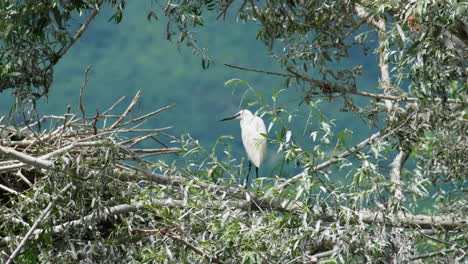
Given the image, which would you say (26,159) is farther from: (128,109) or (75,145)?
(128,109)

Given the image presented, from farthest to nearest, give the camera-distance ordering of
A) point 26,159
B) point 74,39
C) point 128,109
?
point 128,109 < point 74,39 < point 26,159

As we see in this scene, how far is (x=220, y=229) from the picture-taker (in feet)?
9.75

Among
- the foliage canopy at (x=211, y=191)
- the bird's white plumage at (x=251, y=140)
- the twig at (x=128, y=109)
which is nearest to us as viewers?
the foliage canopy at (x=211, y=191)

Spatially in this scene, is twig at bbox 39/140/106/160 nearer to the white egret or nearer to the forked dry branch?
the forked dry branch

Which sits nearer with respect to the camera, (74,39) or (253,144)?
(74,39)

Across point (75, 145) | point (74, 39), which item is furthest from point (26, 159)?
point (74, 39)

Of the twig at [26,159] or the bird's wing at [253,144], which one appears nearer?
the twig at [26,159]

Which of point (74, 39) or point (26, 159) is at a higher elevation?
point (74, 39)

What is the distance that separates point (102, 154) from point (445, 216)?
2533 millimetres

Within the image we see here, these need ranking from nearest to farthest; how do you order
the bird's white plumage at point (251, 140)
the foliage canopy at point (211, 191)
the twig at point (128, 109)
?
the foliage canopy at point (211, 191), the twig at point (128, 109), the bird's white plumage at point (251, 140)

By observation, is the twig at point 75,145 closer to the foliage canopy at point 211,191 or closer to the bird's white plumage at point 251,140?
the foliage canopy at point 211,191

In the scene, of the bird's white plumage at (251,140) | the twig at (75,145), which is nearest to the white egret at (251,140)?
the bird's white plumage at (251,140)

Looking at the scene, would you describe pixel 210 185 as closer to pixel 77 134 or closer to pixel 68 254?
pixel 68 254

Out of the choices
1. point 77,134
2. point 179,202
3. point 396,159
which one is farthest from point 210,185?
point 396,159
